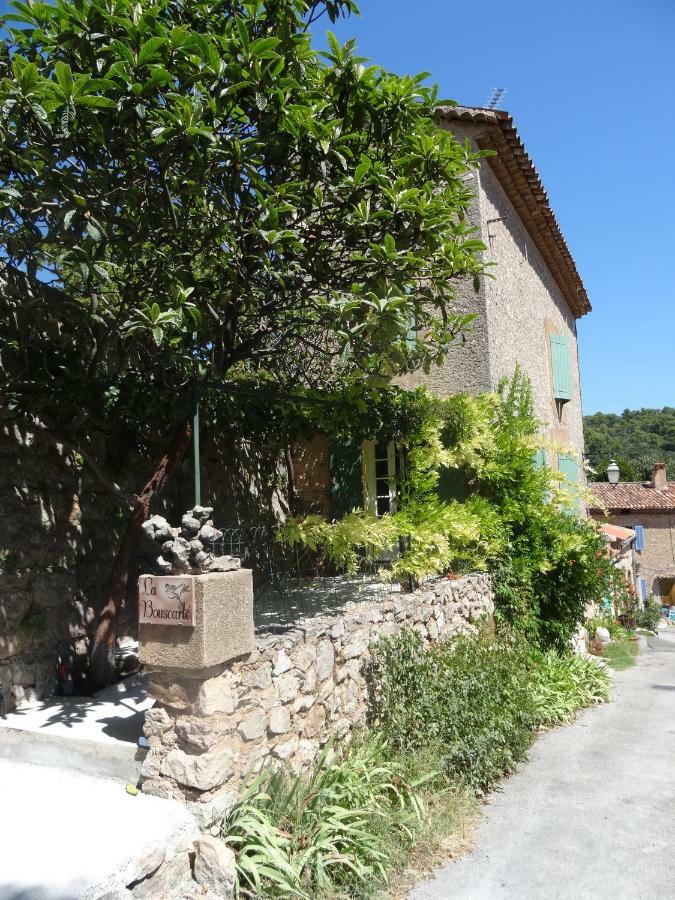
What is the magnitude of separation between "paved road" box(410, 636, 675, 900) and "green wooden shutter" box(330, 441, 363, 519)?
12.4ft

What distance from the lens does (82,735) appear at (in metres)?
4.17

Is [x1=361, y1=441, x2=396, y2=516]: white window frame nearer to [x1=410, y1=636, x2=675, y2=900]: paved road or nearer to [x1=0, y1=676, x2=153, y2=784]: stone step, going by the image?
[x1=410, y1=636, x2=675, y2=900]: paved road

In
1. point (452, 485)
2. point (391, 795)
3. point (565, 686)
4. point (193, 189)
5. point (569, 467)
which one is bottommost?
point (565, 686)

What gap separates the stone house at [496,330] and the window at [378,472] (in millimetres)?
14

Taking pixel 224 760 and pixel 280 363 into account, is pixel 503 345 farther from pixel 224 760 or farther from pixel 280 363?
pixel 224 760

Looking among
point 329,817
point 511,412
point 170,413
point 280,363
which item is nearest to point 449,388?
point 511,412

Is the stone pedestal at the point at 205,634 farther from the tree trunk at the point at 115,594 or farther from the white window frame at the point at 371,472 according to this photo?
the white window frame at the point at 371,472

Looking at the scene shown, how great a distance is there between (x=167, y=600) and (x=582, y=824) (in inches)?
141

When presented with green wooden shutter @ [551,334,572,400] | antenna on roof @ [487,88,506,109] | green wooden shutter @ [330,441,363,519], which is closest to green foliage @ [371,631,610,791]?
green wooden shutter @ [330,441,363,519]

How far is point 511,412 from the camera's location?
9.26 metres

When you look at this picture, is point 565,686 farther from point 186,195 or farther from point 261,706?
point 186,195

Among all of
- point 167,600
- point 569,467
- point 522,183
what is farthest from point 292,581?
point 522,183

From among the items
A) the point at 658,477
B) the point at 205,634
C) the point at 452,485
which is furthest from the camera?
the point at 658,477

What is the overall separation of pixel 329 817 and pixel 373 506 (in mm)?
5385
